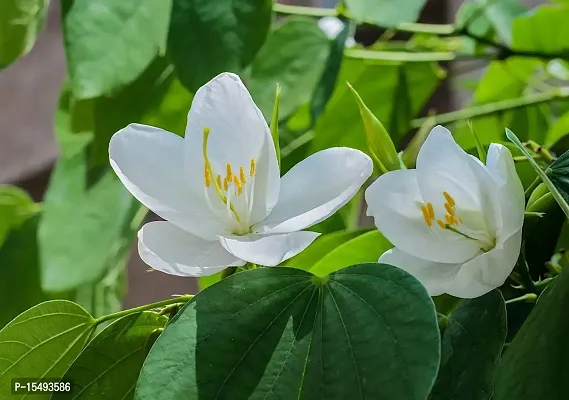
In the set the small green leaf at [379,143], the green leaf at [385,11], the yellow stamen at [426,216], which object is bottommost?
the yellow stamen at [426,216]

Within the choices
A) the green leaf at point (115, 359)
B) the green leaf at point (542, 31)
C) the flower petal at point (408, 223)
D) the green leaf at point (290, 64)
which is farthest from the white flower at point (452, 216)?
the green leaf at point (542, 31)

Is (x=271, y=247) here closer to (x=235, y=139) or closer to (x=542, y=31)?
(x=235, y=139)

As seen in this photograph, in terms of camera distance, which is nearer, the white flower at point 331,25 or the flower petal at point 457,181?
the flower petal at point 457,181

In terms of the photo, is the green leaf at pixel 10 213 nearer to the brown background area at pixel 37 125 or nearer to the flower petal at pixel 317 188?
the flower petal at pixel 317 188

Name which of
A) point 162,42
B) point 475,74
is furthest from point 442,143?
point 475,74

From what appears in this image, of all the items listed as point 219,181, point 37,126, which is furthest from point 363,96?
point 37,126

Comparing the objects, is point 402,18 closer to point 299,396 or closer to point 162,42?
point 162,42
